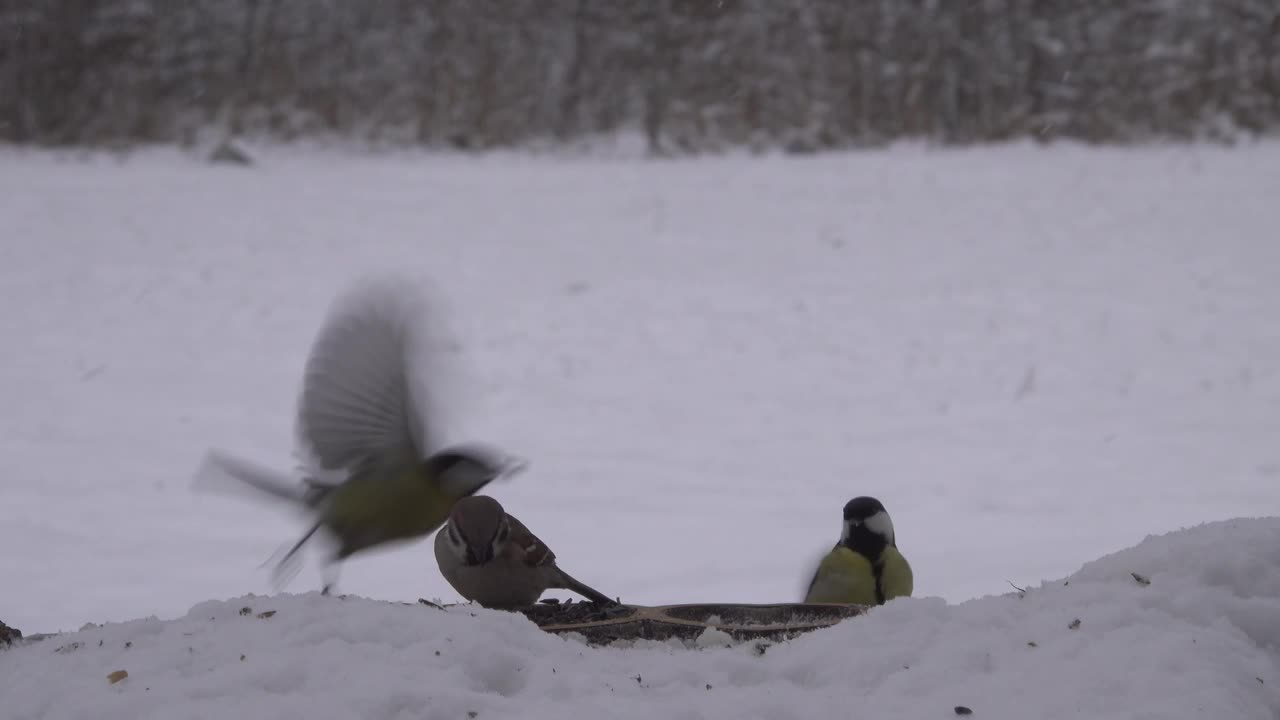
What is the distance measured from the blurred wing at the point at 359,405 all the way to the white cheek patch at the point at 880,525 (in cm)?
105

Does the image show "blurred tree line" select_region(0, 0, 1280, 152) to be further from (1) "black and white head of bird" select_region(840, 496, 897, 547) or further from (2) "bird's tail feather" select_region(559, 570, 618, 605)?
(2) "bird's tail feather" select_region(559, 570, 618, 605)

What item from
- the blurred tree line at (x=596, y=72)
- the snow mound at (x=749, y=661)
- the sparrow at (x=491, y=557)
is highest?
the blurred tree line at (x=596, y=72)

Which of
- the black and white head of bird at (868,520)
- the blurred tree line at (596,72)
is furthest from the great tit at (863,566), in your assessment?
the blurred tree line at (596,72)

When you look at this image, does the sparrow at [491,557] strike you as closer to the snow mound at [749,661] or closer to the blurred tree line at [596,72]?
the snow mound at [749,661]

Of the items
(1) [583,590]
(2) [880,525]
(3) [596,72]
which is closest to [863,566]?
(2) [880,525]

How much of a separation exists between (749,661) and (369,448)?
1.64m

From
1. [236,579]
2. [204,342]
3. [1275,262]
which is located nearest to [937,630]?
[236,579]

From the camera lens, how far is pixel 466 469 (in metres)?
2.78

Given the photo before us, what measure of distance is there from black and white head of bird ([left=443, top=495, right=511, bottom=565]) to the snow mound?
351 mm

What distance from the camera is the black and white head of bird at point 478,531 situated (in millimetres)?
2076

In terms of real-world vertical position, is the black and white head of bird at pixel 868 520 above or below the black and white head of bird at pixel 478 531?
above

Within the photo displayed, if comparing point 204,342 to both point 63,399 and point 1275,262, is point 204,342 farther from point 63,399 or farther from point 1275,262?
point 1275,262

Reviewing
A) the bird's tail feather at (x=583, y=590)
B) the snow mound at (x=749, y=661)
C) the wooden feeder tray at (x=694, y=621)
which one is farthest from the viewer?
the bird's tail feather at (x=583, y=590)

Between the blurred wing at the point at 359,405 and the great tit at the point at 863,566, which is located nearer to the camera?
the great tit at the point at 863,566
